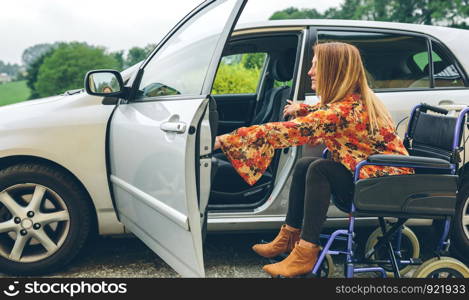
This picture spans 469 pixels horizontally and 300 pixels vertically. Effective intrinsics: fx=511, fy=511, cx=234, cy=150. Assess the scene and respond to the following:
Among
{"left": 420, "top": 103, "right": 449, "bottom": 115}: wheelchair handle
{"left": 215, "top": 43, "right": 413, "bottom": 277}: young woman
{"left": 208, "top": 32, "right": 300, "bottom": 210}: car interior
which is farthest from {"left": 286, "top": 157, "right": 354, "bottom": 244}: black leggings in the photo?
{"left": 420, "top": 103, "right": 449, "bottom": 115}: wheelchair handle

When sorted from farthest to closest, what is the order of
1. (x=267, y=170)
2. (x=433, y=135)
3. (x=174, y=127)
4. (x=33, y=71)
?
(x=33, y=71), (x=267, y=170), (x=433, y=135), (x=174, y=127)

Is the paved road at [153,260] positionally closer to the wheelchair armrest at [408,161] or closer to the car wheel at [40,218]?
the car wheel at [40,218]

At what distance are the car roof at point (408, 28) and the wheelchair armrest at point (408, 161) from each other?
1.19m

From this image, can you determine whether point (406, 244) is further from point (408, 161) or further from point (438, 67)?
point (438, 67)

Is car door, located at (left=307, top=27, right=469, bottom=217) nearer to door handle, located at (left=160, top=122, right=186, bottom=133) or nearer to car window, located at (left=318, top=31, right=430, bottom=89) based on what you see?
car window, located at (left=318, top=31, right=430, bottom=89)

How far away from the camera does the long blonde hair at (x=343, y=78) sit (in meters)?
2.56

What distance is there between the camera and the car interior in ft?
10.7

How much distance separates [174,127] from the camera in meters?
2.21

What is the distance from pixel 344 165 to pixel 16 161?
5.98 feet

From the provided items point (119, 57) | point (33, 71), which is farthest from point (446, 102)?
point (119, 57)

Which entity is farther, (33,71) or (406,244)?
(33,71)

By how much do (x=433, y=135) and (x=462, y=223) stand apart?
82cm

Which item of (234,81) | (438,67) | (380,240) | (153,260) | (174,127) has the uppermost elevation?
(438,67)

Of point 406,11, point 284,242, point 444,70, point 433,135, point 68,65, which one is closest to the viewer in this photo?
point 433,135
